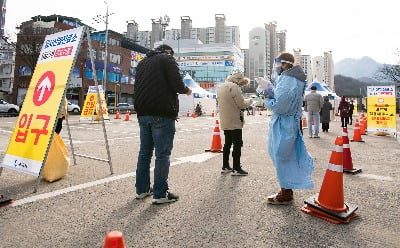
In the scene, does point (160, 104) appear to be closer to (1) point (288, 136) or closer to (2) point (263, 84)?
(2) point (263, 84)

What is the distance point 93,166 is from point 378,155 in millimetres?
6526

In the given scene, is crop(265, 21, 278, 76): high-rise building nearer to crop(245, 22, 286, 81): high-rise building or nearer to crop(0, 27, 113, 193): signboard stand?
crop(245, 22, 286, 81): high-rise building

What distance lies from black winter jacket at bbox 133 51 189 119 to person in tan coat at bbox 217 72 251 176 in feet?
5.71

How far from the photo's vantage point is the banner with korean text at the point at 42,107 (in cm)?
404

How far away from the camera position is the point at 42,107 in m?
4.30

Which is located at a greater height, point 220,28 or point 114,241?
point 220,28

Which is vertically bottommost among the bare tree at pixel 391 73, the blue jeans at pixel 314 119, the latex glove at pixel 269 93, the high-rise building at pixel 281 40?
the blue jeans at pixel 314 119

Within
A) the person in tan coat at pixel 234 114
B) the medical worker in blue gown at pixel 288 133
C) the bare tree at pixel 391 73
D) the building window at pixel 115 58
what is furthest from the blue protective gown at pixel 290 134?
the building window at pixel 115 58

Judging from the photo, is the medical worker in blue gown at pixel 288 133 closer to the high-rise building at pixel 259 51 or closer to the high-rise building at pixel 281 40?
the high-rise building at pixel 259 51

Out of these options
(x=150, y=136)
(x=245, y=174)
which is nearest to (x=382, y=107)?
(x=245, y=174)

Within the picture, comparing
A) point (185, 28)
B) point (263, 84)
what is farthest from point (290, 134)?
point (185, 28)

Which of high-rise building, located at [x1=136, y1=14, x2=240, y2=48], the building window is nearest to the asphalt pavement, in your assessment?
the building window

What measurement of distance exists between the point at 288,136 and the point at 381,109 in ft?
37.8

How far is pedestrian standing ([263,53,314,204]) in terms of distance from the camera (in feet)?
11.9
